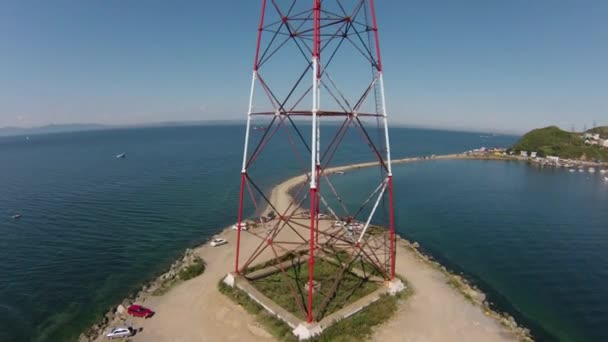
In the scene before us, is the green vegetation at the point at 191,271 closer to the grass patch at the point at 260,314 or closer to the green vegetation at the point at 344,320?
the grass patch at the point at 260,314

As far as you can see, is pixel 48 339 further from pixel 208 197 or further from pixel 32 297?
pixel 208 197

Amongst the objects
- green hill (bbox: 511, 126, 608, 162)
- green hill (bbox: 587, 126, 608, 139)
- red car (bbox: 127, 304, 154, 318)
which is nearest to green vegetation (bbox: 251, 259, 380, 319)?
red car (bbox: 127, 304, 154, 318)

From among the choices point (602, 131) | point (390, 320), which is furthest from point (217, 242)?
point (602, 131)

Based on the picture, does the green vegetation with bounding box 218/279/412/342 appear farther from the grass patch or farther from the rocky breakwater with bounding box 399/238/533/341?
the rocky breakwater with bounding box 399/238/533/341

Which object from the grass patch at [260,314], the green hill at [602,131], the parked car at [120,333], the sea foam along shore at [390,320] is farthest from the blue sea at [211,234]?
the green hill at [602,131]

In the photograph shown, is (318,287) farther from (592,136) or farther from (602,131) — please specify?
(602,131)

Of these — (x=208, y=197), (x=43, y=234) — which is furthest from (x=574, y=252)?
(x=43, y=234)
